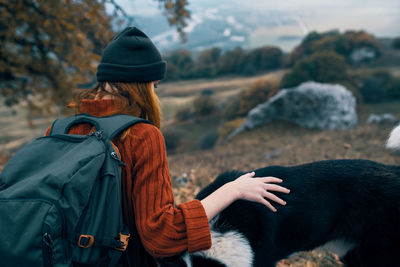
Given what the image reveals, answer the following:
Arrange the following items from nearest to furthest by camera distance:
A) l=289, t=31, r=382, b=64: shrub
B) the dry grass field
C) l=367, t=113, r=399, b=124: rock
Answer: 1. the dry grass field
2. l=367, t=113, r=399, b=124: rock
3. l=289, t=31, r=382, b=64: shrub

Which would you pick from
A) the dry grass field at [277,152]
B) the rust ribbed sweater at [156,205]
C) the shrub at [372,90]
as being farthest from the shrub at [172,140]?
the rust ribbed sweater at [156,205]

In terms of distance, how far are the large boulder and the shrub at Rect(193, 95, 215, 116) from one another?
47.2ft

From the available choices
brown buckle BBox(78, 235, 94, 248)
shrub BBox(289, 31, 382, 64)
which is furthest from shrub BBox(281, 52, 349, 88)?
brown buckle BBox(78, 235, 94, 248)

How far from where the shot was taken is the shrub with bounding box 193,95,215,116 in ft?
87.4

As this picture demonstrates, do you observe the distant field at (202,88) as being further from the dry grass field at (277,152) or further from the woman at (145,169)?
the woman at (145,169)

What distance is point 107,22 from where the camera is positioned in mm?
6977

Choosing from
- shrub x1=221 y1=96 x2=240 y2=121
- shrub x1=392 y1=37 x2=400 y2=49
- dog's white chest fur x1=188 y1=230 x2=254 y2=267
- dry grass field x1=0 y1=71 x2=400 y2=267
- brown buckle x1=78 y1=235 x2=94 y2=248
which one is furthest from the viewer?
shrub x1=392 y1=37 x2=400 y2=49

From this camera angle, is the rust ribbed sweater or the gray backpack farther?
the rust ribbed sweater

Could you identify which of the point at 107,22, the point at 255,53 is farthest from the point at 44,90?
the point at 255,53

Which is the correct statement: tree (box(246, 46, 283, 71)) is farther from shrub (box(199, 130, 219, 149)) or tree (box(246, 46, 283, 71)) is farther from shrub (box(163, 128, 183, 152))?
shrub (box(163, 128, 183, 152))

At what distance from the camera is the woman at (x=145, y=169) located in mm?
1334

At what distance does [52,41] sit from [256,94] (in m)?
16.3

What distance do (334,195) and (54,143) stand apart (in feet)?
6.36

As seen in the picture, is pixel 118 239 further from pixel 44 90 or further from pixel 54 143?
pixel 44 90
